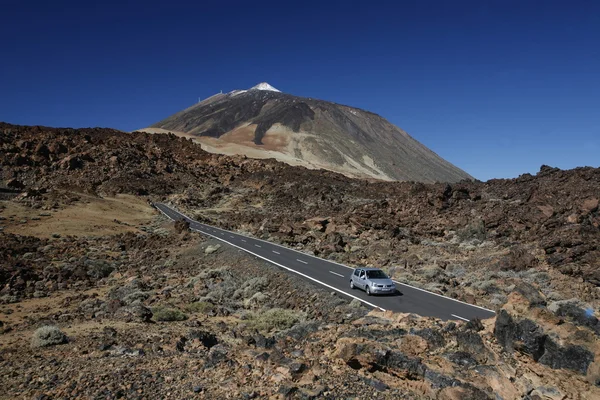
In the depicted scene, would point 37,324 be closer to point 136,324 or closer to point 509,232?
point 136,324

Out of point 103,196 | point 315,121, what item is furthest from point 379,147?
point 103,196

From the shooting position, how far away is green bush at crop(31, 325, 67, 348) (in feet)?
40.4

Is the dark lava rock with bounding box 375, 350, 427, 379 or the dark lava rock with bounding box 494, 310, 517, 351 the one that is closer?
the dark lava rock with bounding box 375, 350, 427, 379

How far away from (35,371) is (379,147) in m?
168

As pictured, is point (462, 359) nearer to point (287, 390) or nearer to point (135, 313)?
point (287, 390)

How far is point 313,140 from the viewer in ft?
490

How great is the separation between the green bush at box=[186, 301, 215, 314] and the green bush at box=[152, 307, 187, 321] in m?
1.28

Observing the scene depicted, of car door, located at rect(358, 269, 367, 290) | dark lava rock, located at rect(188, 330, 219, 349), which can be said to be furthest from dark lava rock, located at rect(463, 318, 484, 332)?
car door, located at rect(358, 269, 367, 290)

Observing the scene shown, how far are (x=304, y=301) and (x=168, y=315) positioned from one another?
578cm

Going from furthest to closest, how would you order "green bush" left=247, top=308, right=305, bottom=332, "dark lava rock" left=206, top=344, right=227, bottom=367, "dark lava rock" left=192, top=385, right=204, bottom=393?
"green bush" left=247, top=308, right=305, bottom=332
"dark lava rock" left=206, top=344, right=227, bottom=367
"dark lava rock" left=192, top=385, right=204, bottom=393

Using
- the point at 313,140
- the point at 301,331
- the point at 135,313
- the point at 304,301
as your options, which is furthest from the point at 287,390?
the point at 313,140

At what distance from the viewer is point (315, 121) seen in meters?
172

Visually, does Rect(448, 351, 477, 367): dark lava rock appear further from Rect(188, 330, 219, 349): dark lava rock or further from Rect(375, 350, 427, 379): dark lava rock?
Rect(188, 330, 219, 349): dark lava rock

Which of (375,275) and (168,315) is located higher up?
(375,275)
